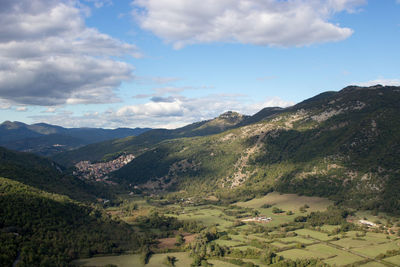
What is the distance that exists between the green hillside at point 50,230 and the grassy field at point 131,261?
4.52 m

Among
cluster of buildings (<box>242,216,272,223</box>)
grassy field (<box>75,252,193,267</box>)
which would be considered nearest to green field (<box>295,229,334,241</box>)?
cluster of buildings (<box>242,216,272,223</box>)

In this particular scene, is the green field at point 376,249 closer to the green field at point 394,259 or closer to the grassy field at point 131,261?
the green field at point 394,259

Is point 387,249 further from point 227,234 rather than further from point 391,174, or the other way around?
point 391,174

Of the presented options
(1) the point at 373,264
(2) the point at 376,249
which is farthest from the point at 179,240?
(2) the point at 376,249

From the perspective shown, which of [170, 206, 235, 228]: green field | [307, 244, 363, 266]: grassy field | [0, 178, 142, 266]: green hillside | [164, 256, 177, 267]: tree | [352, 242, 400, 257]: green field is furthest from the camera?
[170, 206, 235, 228]: green field

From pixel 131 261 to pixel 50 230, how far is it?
99.8 feet

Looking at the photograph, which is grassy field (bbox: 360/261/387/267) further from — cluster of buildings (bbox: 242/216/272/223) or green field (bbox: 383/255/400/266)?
cluster of buildings (bbox: 242/216/272/223)

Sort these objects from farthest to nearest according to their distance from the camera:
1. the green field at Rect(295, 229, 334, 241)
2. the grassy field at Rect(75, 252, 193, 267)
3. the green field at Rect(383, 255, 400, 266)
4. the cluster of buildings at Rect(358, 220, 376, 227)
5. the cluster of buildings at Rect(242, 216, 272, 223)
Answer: the cluster of buildings at Rect(242, 216, 272, 223), the cluster of buildings at Rect(358, 220, 376, 227), the green field at Rect(295, 229, 334, 241), the green field at Rect(383, 255, 400, 266), the grassy field at Rect(75, 252, 193, 267)

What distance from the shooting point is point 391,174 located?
189 meters

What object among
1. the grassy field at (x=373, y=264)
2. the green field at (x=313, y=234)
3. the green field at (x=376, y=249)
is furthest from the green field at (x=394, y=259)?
the green field at (x=313, y=234)

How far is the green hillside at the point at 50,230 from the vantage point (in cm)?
9539

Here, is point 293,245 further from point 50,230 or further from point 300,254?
point 50,230

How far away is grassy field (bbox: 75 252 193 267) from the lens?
108 metres

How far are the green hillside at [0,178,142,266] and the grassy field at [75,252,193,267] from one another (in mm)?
4518
